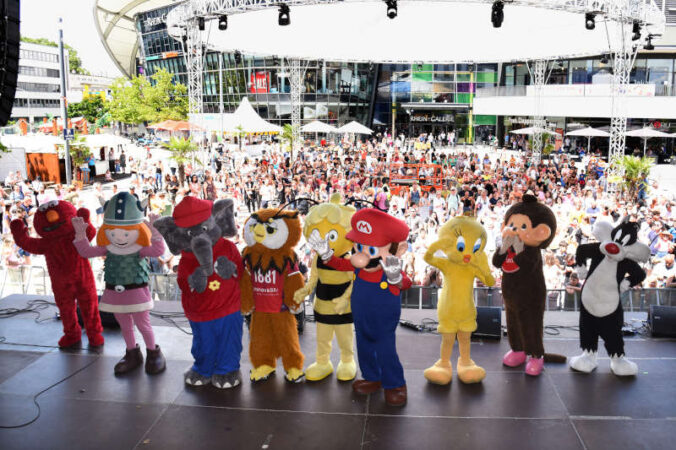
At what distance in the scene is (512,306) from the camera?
534 centimetres

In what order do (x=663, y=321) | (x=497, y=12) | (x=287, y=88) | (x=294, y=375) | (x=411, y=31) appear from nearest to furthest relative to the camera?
1. (x=294, y=375)
2. (x=663, y=321)
3. (x=497, y=12)
4. (x=411, y=31)
5. (x=287, y=88)

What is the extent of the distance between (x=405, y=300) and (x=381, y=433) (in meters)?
3.57

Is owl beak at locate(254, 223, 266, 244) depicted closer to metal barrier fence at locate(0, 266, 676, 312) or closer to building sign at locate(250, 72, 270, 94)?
metal barrier fence at locate(0, 266, 676, 312)

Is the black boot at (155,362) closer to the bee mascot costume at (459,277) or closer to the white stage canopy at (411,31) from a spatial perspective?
the bee mascot costume at (459,277)

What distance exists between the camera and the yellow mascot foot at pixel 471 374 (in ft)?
17.0

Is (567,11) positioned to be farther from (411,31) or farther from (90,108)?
(90,108)

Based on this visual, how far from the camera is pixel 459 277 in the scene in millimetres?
5078

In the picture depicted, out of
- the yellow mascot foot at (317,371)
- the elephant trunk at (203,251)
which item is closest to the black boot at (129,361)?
the elephant trunk at (203,251)

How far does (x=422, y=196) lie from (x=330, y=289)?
33.8 ft

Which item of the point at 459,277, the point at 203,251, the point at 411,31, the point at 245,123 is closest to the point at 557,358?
the point at 459,277

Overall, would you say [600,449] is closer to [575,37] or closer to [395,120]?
[575,37]

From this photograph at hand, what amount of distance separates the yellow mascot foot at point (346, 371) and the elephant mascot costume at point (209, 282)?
2.97 ft

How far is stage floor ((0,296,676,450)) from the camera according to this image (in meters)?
4.28

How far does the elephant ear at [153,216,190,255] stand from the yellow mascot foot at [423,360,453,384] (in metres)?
2.41
